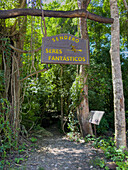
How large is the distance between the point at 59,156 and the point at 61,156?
0.17 feet

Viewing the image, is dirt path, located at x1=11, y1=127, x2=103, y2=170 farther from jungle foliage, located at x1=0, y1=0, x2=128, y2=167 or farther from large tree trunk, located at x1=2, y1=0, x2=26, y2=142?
large tree trunk, located at x1=2, y1=0, x2=26, y2=142

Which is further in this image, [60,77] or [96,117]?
[60,77]

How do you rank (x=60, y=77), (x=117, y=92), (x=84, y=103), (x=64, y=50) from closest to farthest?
(x=64, y=50) → (x=117, y=92) → (x=84, y=103) → (x=60, y=77)

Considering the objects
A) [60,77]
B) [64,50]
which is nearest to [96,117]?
[64,50]

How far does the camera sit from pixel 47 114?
26.9 ft

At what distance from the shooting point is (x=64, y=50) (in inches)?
Result: 137

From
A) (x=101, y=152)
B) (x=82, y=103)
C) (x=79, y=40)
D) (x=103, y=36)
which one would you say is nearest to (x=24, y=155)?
(x=101, y=152)

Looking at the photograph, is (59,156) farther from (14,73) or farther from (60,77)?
(60,77)

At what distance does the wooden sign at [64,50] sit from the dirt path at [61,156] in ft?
7.48

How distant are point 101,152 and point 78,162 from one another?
2.97ft

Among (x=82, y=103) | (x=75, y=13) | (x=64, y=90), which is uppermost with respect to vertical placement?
(x=75, y=13)

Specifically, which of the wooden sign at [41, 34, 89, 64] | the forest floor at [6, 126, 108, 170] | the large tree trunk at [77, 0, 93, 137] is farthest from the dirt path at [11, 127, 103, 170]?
the wooden sign at [41, 34, 89, 64]

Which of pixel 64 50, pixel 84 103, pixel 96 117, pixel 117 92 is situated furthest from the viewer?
pixel 84 103

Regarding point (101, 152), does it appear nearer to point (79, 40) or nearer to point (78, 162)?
point (78, 162)
